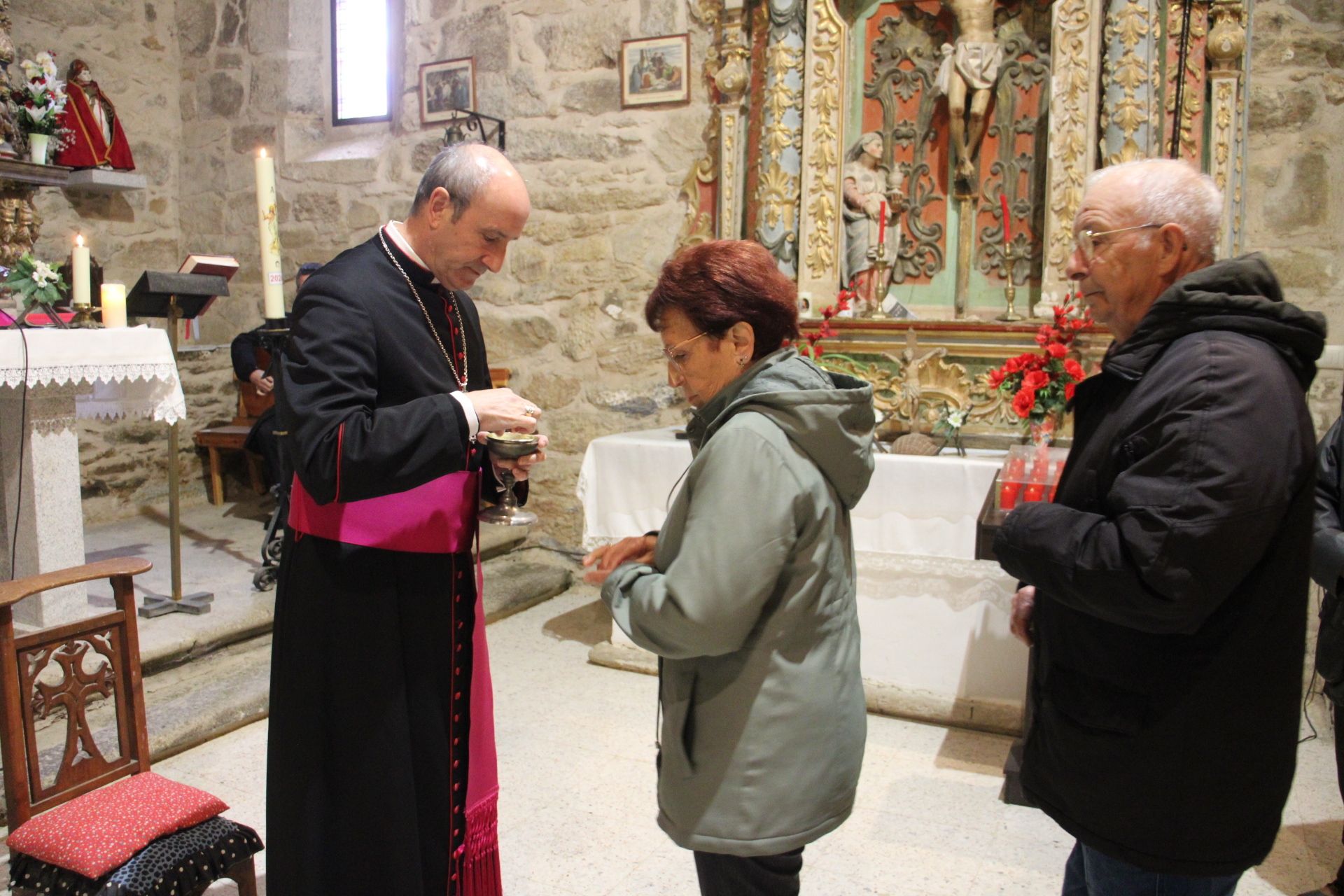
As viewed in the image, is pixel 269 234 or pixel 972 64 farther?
pixel 972 64

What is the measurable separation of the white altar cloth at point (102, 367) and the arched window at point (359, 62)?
3.18m

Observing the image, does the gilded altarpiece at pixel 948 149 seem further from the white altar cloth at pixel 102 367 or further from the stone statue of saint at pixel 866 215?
the white altar cloth at pixel 102 367

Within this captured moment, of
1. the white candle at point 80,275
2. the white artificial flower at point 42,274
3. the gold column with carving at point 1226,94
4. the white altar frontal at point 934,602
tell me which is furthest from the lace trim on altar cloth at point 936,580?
the white artificial flower at point 42,274

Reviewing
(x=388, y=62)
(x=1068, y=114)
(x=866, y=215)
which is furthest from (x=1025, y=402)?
(x=388, y=62)

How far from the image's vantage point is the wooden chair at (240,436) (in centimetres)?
654

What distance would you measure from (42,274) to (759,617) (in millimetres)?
3413

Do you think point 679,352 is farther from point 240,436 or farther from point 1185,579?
point 240,436

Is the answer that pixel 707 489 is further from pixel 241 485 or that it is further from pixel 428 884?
pixel 241 485

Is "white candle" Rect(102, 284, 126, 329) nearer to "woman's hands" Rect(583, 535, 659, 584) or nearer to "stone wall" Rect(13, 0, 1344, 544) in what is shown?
"stone wall" Rect(13, 0, 1344, 544)

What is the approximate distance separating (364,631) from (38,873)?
2.74 feet

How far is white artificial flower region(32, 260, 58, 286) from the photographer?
12.4 feet

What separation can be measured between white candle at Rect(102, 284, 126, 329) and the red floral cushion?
2244 millimetres

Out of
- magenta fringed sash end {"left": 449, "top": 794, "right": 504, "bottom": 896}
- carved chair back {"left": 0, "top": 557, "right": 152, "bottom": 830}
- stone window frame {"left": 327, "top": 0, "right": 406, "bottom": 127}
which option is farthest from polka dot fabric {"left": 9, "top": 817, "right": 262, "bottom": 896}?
stone window frame {"left": 327, "top": 0, "right": 406, "bottom": 127}

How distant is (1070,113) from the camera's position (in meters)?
4.35
